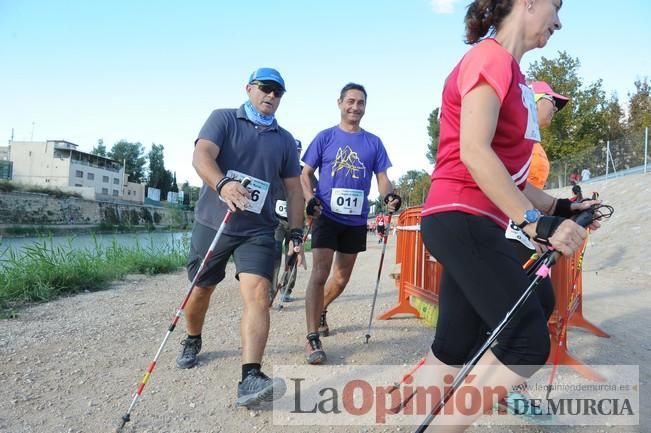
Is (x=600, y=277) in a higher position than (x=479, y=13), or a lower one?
lower

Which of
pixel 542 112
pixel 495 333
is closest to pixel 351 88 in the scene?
pixel 542 112

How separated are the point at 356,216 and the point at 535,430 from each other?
7.41ft

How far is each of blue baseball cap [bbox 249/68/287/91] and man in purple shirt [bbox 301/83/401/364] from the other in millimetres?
948

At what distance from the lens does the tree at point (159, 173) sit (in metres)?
102

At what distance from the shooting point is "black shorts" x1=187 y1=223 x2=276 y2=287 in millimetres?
3244

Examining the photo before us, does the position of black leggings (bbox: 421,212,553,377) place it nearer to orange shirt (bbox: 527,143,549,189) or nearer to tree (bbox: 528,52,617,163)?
orange shirt (bbox: 527,143,549,189)

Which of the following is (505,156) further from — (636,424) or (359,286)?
(359,286)

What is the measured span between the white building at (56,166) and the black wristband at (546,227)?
8350cm

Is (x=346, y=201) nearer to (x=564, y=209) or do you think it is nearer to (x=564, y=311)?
(x=564, y=311)

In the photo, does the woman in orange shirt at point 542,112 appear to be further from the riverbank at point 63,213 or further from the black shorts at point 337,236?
the riverbank at point 63,213

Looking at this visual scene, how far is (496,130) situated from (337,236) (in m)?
2.55

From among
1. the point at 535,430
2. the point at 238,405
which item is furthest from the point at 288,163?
the point at 535,430

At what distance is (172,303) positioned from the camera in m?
6.26

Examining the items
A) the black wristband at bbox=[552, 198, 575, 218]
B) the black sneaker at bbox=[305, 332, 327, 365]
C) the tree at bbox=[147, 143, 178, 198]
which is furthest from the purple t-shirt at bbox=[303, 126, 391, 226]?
the tree at bbox=[147, 143, 178, 198]
